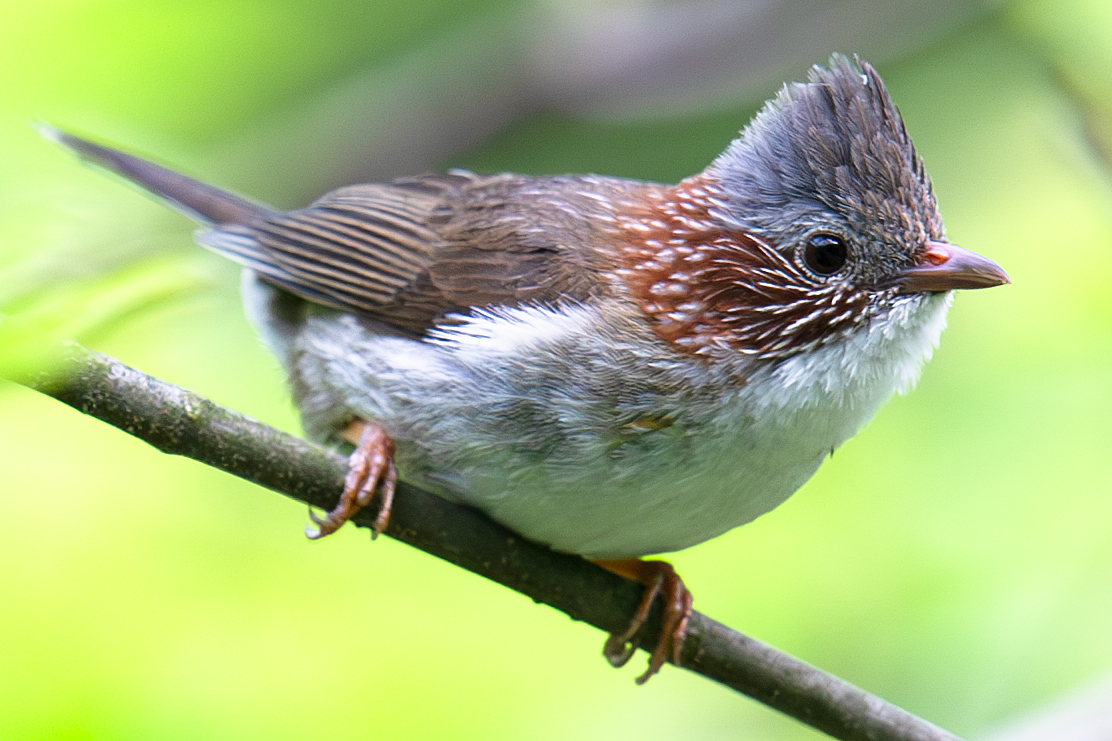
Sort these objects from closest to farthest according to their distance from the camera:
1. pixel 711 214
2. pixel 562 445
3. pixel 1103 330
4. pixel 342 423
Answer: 1. pixel 562 445
2. pixel 711 214
3. pixel 342 423
4. pixel 1103 330

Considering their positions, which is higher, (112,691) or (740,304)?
(740,304)

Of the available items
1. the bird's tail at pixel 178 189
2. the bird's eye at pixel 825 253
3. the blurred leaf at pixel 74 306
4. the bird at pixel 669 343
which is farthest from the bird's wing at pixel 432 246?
the blurred leaf at pixel 74 306

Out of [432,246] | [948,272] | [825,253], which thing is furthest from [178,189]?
[948,272]

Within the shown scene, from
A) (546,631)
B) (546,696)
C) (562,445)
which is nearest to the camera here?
(562,445)

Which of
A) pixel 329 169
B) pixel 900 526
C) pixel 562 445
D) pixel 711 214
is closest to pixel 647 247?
pixel 711 214

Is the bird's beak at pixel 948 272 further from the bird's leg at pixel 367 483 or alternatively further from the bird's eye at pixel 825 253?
the bird's leg at pixel 367 483

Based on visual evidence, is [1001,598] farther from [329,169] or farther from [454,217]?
[329,169]

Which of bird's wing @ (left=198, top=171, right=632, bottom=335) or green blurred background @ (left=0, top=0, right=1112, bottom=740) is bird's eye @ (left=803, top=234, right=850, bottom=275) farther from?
green blurred background @ (left=0, top=0, right=1112, bottom=740)

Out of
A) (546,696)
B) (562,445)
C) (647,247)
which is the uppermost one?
(647,247)

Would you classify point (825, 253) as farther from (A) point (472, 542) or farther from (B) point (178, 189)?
(B) point (178, 189)
